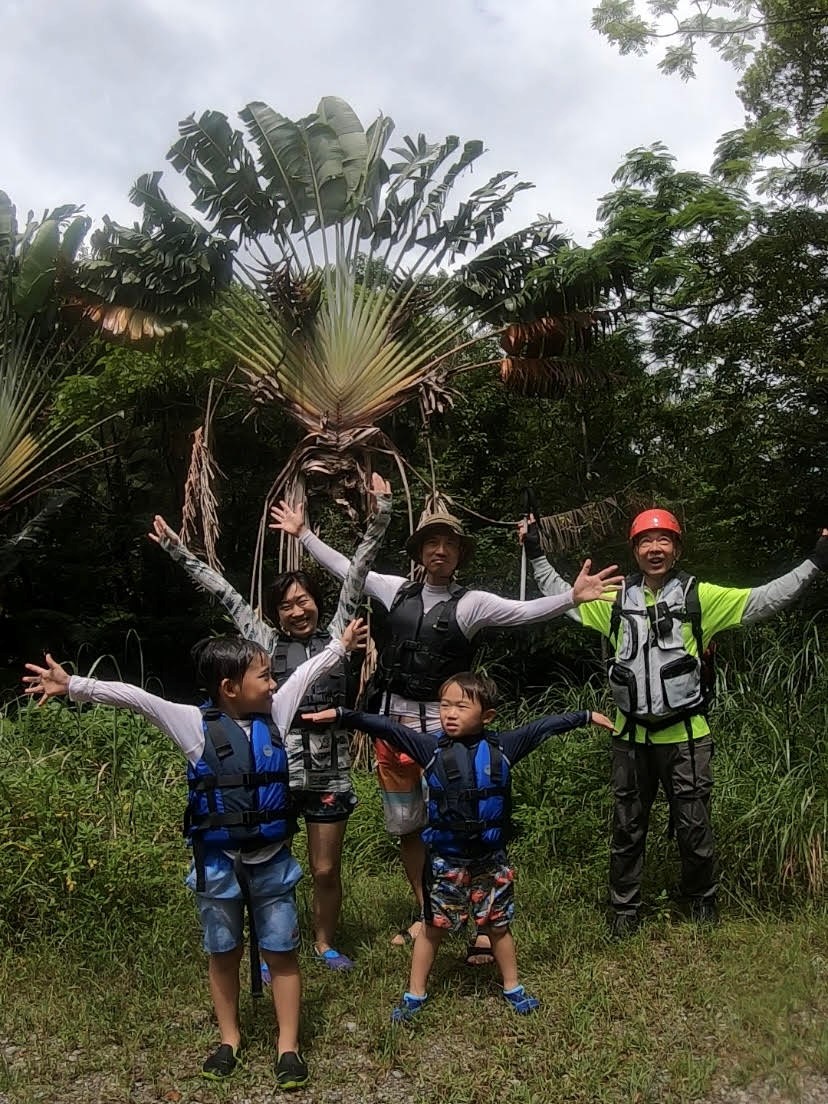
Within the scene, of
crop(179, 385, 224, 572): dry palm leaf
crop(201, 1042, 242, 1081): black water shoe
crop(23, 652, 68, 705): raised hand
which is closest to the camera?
crop(23, 652, 68, 705): raised hand

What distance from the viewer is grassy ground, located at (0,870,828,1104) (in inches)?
113

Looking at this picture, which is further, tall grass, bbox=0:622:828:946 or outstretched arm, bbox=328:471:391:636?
tall grass, bbox=0:622:828:946

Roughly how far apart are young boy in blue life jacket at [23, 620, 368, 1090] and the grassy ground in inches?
10.3

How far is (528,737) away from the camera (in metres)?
3.32

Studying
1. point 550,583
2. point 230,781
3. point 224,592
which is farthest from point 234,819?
point 550,583

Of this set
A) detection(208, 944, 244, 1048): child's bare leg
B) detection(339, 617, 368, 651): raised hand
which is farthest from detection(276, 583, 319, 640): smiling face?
detection(208, 944, 244, 1048): child's bare leg

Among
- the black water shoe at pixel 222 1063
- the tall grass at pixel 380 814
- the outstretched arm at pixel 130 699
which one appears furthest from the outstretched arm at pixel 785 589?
the black water shoe at pixel 222 1063

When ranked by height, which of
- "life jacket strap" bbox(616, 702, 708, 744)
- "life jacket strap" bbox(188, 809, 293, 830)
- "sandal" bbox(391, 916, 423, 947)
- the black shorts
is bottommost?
"sandal" bbox(391, 916, 423, 947)

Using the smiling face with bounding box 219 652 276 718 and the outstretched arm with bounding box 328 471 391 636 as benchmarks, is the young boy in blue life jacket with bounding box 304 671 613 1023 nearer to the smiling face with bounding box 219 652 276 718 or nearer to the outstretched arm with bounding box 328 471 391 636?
the smiling face with bounding box 219 652 276 718

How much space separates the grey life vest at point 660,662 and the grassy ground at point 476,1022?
37.8 inches

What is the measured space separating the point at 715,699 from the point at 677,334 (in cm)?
446

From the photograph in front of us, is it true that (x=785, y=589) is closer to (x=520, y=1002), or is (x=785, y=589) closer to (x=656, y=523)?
(x=656, y=523)

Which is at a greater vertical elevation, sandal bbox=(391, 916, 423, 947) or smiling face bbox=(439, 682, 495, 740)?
smiling face bbox=(439, 682, 495, 740)

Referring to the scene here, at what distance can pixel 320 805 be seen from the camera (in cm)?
368
